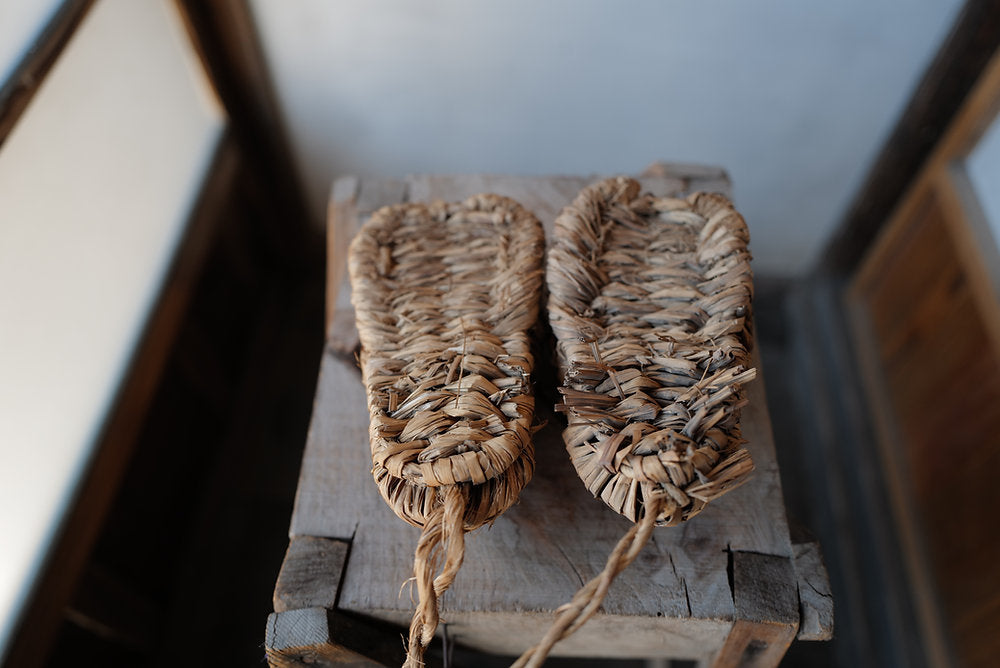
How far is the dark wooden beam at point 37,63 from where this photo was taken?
71 cm

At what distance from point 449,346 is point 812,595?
38cm

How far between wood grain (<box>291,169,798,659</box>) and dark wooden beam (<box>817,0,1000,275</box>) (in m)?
0.77

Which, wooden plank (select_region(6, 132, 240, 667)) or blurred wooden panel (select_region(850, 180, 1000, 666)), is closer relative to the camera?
wooden plank (select_region(6, 132, 240, 667))

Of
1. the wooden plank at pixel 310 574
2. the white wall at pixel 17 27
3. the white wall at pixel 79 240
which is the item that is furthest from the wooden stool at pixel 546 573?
the white wall at pixel 17 27

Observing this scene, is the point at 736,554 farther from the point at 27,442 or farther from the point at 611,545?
the point at 27,442

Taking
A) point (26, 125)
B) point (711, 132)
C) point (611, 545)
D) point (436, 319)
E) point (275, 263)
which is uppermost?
point (711, 132)

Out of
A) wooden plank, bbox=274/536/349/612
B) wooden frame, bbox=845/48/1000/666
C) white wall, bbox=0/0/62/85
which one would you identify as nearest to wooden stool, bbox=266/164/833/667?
wooden plank, bbox=274/536/349/612

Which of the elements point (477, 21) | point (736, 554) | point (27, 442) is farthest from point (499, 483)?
point (477, 21)

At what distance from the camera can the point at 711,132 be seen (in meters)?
1.29

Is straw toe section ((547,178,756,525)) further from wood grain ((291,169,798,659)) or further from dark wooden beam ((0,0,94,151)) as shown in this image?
dark wooden beam ((0,0,94,151))

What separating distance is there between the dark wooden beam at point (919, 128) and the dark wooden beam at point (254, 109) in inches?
43.0

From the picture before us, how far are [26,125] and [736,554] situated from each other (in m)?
0.84

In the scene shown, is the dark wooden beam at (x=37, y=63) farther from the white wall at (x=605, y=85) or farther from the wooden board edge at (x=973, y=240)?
the wooden board edge at (x=973, y=240)

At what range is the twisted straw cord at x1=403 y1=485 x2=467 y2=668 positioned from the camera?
0.50 m
